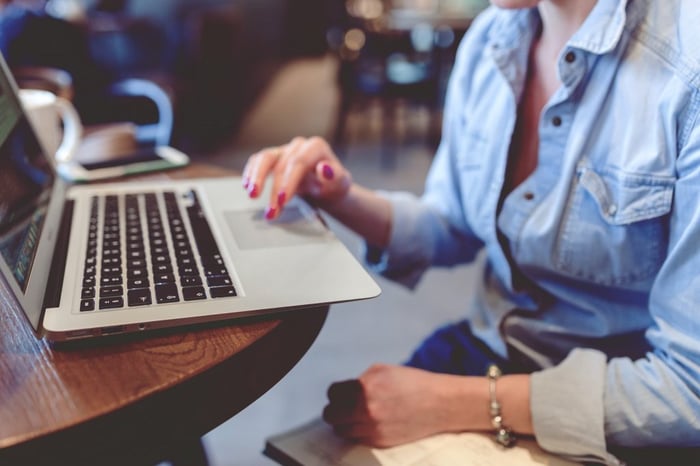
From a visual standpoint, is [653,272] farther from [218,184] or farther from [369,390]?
[218,184]

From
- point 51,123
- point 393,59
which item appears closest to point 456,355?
point 51,123

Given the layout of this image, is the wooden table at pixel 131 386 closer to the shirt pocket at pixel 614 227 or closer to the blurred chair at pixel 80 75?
the shirt pocket at pixel 614 227

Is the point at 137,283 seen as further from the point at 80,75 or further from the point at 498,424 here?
the point at 80,75

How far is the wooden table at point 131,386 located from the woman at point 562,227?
21cm

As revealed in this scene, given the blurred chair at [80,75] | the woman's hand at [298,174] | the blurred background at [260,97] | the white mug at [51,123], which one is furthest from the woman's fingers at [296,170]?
the blurred chair at [80,75]

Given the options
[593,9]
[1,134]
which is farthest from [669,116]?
[1,134]

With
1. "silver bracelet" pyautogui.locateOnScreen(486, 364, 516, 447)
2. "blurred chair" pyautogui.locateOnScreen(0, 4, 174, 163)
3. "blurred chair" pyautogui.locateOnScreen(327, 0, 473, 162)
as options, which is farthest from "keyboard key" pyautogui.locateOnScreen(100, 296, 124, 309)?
"blurred chair" pyautogui.locateOnScreen(327, 0, 473, 162)

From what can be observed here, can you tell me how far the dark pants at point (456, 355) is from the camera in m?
0.84

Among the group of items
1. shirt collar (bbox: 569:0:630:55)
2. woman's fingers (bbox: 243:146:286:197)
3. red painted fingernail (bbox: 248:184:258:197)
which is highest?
shirt collar (bbox: 569:0:630:55)

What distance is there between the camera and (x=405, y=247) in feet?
2.94

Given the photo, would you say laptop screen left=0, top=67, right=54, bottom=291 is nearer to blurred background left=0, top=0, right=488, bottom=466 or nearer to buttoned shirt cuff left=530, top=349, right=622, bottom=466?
buttoned shirt cuff left=530, top=349, right=622, bottom=466

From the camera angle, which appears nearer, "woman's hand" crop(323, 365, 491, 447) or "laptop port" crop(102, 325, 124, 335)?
"laptop port" crop(102, 325, 124, 335)

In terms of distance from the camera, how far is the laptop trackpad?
64 centimetres

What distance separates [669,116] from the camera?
61cm
